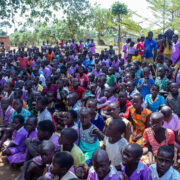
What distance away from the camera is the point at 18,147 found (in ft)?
11.1

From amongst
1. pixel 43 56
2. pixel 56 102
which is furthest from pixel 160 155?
pixel 43 56

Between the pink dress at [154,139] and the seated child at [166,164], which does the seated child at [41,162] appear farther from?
the pink dress at [154,139]

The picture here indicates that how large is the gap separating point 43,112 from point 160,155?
7.37 ft

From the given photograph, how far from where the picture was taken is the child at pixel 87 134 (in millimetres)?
2982

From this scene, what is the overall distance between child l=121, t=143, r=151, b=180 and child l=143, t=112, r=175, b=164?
667mm

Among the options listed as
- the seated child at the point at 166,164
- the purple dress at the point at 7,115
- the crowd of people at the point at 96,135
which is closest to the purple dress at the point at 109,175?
the crowd of people at the point at 96,135

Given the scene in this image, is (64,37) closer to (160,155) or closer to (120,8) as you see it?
(120,8)

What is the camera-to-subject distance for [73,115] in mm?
3230

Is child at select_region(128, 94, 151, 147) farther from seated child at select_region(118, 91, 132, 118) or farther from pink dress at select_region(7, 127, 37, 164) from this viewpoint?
pink dress at select_region(7, 127, 37, 164)

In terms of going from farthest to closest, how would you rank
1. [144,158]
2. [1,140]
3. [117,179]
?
[1,140]
[144,158]
[117,179]

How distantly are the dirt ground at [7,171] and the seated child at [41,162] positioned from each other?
0.72 metres

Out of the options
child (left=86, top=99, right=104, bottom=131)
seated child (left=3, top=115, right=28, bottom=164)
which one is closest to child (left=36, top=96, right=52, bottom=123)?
seated child (left=3, top=115, right=28, bottom=164)

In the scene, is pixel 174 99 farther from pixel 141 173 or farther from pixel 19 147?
pixel 19 147

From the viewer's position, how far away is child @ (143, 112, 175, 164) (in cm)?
271
